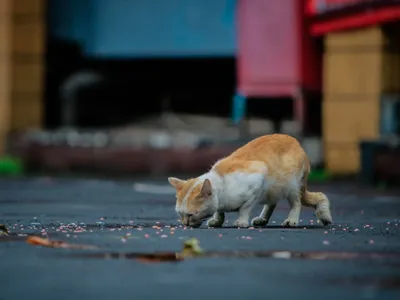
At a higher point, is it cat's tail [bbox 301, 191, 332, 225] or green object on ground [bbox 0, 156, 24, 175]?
cat's tail [bbox 301, 191, 332, 225]

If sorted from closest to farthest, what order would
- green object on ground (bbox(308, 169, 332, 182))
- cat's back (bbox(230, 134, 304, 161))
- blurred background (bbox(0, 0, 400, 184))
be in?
cat's back (bbox(230, 134, 304, 161)) < green object on ground (bbox(308, 169, 332, 182)) < blurred background (bbox(0, 0, 400, 184))

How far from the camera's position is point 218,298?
661cm

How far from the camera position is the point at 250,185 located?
1105cm

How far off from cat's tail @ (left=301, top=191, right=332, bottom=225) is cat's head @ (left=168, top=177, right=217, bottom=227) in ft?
3.69

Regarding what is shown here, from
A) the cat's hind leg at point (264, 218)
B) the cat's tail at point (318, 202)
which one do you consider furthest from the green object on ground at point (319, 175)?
the cat's tail at point (318, 202)

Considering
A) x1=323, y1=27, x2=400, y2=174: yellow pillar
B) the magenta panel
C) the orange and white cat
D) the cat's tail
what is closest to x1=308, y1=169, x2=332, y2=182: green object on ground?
x1=323, y1=27, x2=400, y2=174: yellow pillar

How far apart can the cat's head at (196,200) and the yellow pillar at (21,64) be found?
19.7 metres

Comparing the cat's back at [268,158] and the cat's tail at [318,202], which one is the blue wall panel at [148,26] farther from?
the cat's back at [268,158]

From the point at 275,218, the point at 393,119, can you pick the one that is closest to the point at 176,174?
the point at 393,119

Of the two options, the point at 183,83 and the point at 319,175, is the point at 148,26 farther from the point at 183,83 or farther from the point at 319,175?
the point at 319,175

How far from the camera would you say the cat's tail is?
11750 mm

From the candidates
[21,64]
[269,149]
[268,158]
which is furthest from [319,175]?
[268,158]

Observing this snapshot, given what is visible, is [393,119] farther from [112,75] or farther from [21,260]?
[21,260]

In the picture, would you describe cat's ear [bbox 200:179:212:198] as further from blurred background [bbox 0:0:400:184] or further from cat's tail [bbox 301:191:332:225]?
blurred background [bbox 0:0:400:184]
